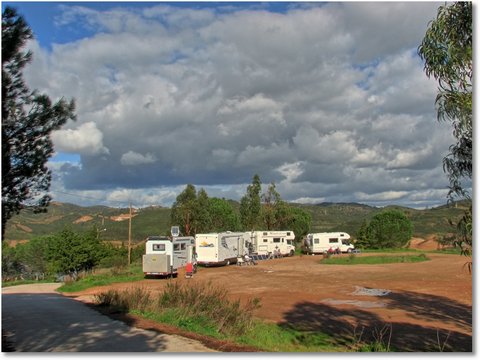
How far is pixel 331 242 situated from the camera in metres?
48.6

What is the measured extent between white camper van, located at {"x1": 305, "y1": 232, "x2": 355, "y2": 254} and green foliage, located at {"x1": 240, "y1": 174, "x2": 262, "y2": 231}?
34.0 feet

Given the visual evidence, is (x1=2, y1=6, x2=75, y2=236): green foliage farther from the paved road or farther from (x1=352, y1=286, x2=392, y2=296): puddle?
(x1=352, y1=286, x2=392, y2=296): puddle

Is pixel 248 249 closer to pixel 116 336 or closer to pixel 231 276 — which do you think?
pixel 231 276

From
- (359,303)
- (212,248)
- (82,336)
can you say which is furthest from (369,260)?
(82,336)

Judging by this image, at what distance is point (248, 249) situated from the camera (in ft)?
140

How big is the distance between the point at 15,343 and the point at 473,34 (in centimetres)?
947

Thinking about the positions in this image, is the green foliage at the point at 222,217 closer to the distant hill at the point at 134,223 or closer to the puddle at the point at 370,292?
the distant hill at the point at 134,223

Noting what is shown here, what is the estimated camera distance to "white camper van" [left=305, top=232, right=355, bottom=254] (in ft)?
159

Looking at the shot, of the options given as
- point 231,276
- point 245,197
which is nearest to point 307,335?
point 231,276

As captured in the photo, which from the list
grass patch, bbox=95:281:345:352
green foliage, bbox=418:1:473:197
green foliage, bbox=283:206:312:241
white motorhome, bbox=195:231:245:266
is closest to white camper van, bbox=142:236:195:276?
white motorhome, bbox=195:231:245:266

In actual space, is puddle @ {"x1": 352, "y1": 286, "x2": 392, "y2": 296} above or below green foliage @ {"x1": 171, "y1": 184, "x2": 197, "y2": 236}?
below

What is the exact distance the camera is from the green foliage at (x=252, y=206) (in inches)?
2287

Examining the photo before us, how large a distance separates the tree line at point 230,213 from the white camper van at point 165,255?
1907 cm

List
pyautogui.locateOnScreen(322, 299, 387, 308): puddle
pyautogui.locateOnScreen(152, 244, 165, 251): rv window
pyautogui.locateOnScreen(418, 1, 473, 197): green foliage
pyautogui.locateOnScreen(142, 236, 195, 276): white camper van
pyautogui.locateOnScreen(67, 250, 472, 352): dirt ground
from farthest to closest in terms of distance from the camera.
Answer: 1. pyautogui.locateOnScreen(152, 244, 165, 251): rv window
2. pyautogui.locateOnScreen(142, 236, 195, 276): white camper van
3. pyautogui.locateOnScreen(322, 299, 387, 308): puddle
4. pyautogui.locateOnScreen(67, 250, 472, 352): dirt ground
5. pyautogui.locateOnScreen(418, 1, 473, 197): green foliage
